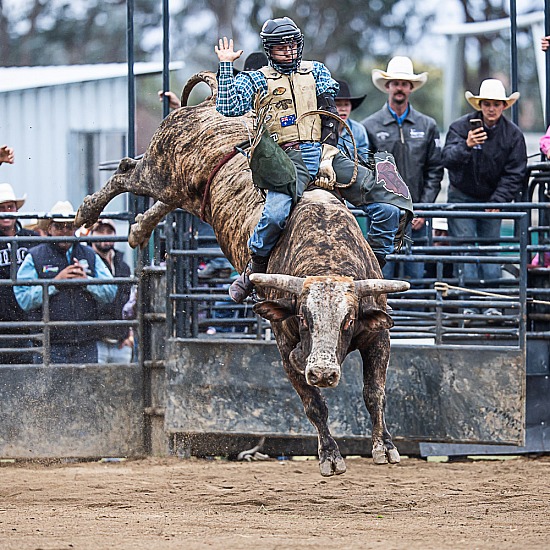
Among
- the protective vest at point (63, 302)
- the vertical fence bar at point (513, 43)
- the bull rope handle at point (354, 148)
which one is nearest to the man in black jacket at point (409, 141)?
the vertical fence bar at point (513, 43)

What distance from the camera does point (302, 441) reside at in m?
9.73

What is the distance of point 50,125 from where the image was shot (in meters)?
12.1

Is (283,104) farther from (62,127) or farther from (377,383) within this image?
(62,127)

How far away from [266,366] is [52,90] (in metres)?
4.76

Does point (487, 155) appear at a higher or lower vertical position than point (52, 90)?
lower

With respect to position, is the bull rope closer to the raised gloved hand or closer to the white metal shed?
the raised gloved hand

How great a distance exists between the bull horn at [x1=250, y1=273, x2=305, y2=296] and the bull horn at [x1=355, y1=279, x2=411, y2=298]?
341mm

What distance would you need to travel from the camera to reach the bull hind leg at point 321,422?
689 cm

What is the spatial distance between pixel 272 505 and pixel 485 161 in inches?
148

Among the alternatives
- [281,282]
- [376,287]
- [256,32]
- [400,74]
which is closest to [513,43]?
[400,74]

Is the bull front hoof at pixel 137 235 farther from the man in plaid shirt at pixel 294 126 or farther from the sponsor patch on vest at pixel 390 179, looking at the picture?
the sponsor patch on vest at pixel 390 179

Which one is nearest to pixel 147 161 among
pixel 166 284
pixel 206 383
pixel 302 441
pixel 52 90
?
pixel 166 284

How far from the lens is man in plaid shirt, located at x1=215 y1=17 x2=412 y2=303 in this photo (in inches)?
297

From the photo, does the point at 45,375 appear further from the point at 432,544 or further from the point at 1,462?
the point at 432,544
